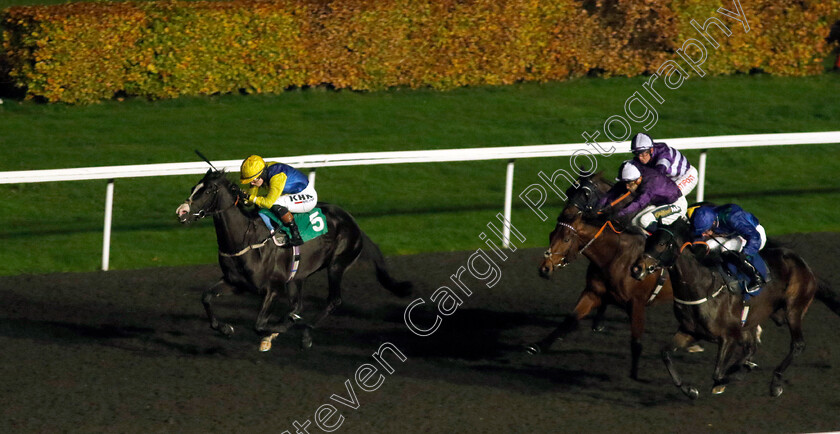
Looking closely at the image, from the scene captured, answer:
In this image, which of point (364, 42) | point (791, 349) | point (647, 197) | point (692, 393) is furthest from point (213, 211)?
point (364, 42)

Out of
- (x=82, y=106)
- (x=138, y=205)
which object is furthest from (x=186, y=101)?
(x=138, y=205)

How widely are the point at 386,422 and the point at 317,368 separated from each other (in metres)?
0.90

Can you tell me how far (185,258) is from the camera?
8727mm

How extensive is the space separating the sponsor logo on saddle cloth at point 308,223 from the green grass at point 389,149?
163 centimetres

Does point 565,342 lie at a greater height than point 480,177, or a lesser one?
greater

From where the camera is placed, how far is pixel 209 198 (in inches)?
258

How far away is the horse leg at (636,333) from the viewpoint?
6551 millimetres

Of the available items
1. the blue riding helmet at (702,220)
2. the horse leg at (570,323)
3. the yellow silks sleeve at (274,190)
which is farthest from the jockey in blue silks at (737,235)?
the yellow silks sleeve at (274,190)

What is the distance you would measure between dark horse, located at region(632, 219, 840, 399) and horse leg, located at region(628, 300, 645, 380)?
0.89 ft

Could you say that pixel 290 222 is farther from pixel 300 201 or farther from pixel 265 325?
pixel 265 325

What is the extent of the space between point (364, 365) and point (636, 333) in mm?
1586

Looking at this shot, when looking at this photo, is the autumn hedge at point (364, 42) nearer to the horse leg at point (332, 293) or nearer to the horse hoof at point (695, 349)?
the horse leg at point (332, 293)

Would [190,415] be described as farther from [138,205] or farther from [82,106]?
[82,106]

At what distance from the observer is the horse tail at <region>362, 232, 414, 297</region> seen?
758cm
